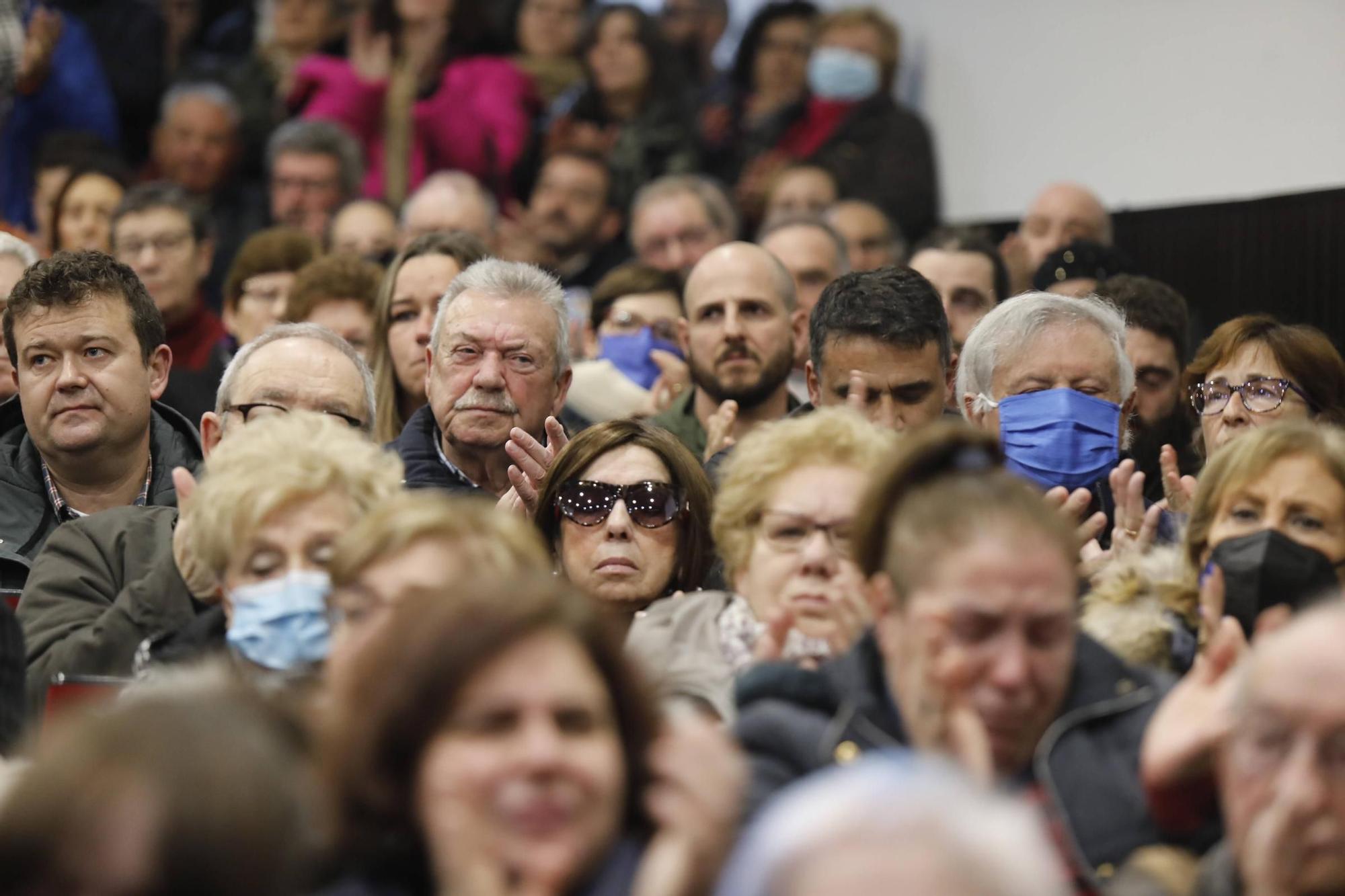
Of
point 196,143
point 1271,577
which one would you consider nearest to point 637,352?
point 196,143

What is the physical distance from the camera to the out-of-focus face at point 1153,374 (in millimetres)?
6051

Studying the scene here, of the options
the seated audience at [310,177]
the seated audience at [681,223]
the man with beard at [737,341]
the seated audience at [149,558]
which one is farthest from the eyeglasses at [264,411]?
the seated audience at [310,177]

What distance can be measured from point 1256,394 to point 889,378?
3.00 ft

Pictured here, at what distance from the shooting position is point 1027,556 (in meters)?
3.14

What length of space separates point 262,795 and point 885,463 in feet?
4.04

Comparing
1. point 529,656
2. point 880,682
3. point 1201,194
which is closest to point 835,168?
point 1201,194

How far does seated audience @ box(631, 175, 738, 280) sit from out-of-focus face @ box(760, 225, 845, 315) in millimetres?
530

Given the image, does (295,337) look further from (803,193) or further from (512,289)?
(803,193)

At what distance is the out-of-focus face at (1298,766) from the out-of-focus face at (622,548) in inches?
75.8

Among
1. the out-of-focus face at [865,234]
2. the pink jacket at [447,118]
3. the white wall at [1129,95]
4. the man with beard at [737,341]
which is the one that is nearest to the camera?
the man with beard at [737,341]

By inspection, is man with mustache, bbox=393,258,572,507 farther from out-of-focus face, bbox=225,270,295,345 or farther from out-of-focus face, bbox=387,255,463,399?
out-of-focus face, bbox=225,270,295,345

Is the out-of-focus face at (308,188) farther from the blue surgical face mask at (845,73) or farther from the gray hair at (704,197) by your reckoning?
the blue surgical face mask at (845,73)

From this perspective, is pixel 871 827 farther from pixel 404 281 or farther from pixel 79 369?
pixel 404 281

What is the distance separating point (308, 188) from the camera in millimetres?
8141
